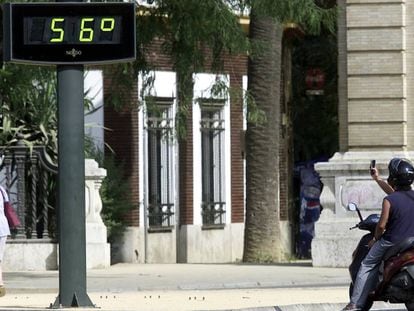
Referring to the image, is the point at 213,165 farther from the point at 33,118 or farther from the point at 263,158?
the point at 33,118

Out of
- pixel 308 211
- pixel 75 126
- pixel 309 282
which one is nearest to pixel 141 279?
pixel 309 282

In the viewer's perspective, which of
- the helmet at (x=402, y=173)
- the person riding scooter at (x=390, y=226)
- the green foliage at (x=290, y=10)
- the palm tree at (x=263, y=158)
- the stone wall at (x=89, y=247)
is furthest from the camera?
the palm tree at (x=263, y=158)

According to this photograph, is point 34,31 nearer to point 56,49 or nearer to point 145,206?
point 56,49

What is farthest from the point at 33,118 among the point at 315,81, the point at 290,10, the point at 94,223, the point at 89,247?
the point at 315,81

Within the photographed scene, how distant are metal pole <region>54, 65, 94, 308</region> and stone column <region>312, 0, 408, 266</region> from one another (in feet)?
30.1

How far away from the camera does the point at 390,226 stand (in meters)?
15.2

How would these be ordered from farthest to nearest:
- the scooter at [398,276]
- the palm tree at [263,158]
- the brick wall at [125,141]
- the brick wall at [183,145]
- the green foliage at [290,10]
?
the brick wall at [125,141], the brick wall at [183,145], the palm tree at [263,158], the green foliage at [290,10], the scooter at [398,276]

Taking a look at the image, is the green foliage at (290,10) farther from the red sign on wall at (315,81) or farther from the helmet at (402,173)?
the red sign on wall at (315,81)

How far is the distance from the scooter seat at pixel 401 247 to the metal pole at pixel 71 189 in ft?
12.0

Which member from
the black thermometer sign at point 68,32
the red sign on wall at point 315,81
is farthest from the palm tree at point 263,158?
the black thermometer sign at point 68,32

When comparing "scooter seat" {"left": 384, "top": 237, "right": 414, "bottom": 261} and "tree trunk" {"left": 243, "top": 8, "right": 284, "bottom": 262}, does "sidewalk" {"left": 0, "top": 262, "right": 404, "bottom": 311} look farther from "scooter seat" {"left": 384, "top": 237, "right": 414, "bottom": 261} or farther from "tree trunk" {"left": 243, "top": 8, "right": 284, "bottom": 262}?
"scooter seat" {"left": 384, "top": 237, "right": 414, "bottom": 261}

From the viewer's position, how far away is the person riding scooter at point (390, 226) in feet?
49.6

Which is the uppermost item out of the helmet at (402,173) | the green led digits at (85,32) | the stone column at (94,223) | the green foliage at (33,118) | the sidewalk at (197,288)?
the green led digits at (85,32)

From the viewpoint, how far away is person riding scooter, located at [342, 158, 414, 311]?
49.6 feet
